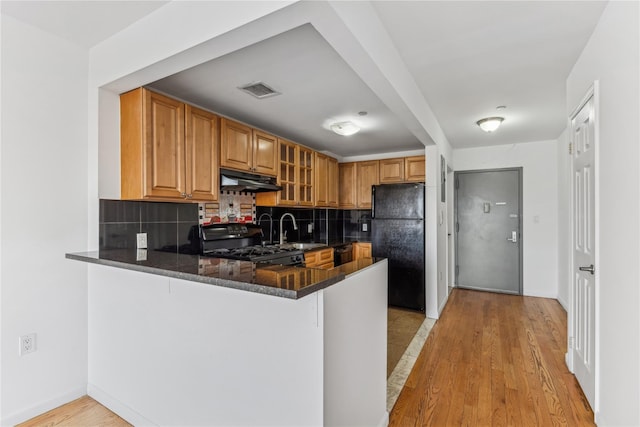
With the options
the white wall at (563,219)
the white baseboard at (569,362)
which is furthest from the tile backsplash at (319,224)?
the white baseboard at (569,362)

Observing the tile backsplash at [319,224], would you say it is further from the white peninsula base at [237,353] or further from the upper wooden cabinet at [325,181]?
the white peninsula base at [237,353]

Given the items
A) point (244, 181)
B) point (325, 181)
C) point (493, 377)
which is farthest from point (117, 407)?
point (325, 181)

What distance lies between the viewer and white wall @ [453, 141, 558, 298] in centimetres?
466

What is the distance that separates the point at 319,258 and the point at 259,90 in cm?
219

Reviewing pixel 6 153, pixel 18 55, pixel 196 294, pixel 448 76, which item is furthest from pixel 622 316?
pixel 18 55

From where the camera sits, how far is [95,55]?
2.16 meters

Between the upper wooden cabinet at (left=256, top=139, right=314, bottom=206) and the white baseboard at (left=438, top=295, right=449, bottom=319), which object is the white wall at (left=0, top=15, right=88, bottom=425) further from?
the white baseboard at (left=438, top=295, right=449, bottom=319)

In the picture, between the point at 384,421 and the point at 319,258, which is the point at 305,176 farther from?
the point at 384,421

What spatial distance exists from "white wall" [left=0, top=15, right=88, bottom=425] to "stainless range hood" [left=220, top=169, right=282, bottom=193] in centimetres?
105

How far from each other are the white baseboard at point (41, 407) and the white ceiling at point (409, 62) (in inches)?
91.4

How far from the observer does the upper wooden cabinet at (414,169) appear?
464cm

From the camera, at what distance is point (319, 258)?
4.02 m

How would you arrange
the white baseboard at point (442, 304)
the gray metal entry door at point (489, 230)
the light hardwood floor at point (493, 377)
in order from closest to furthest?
the light hardwood floor at point (493, 377)
the white baseboard at point (442, 304)
the gray metal entry door at point (489, 230)

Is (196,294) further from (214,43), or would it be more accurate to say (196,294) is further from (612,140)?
→ (612,140)
